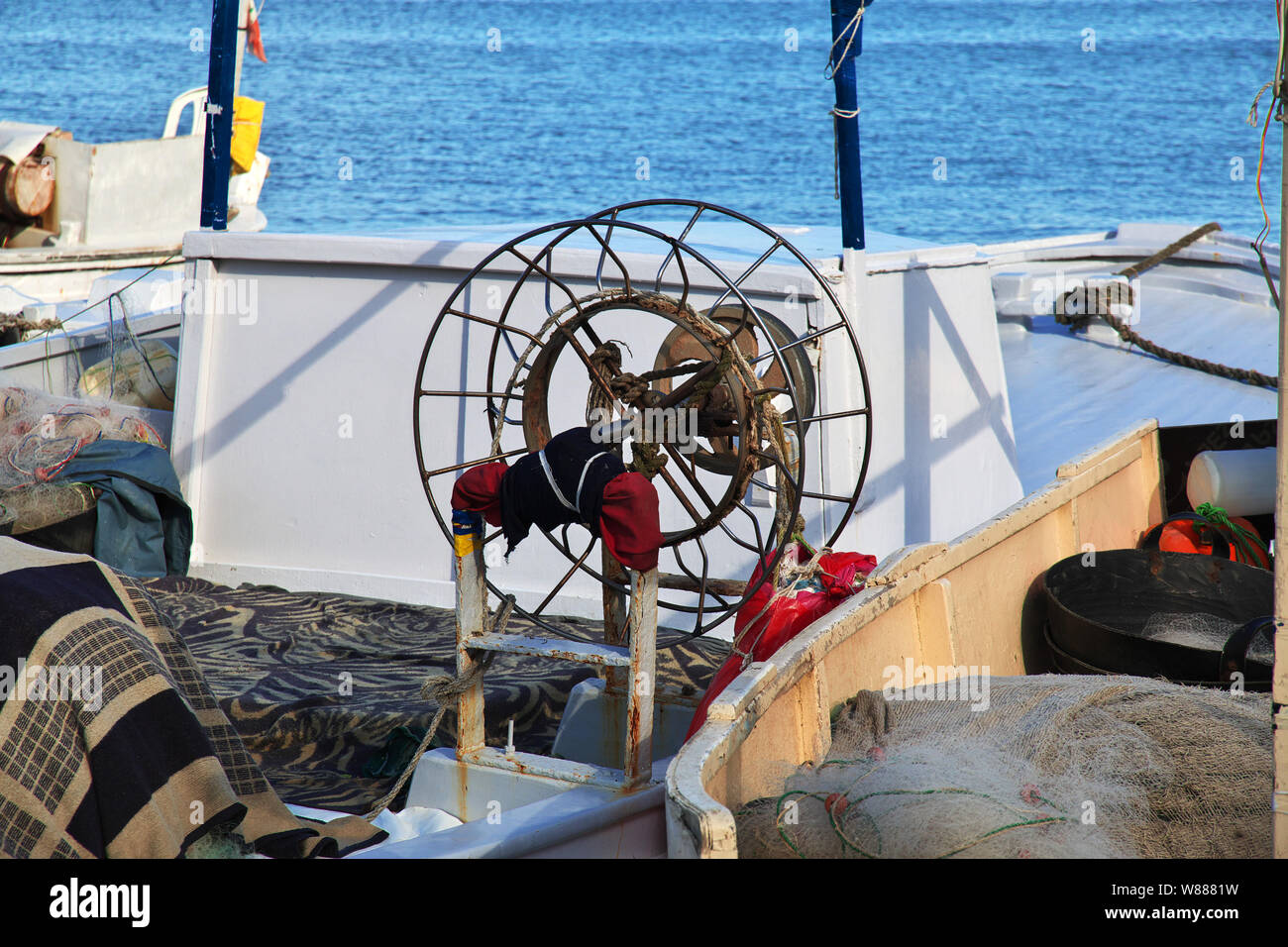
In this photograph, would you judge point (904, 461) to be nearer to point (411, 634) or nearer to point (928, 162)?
point (411, 634)

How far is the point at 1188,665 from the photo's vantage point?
3475mm

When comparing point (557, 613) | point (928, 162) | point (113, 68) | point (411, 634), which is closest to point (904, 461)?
point (557, 613)

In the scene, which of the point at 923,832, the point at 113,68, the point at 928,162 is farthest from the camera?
the point at 113,68

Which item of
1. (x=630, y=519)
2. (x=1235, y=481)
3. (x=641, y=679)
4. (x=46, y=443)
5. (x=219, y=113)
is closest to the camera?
(x=630, y=519)

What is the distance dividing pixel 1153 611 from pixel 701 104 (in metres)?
32.0

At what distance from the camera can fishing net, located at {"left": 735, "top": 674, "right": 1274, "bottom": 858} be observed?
225cm

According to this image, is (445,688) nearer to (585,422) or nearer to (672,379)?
(672,379)

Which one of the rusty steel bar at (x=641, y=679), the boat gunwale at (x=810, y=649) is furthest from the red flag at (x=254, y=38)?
the rusty steel bar at (x=641, y=679)

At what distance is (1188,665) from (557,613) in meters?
2.61

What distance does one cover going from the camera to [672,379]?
3.45 meters

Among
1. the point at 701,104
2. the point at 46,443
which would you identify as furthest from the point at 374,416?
the point at 701,104

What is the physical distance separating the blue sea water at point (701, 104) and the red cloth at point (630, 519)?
613 inches

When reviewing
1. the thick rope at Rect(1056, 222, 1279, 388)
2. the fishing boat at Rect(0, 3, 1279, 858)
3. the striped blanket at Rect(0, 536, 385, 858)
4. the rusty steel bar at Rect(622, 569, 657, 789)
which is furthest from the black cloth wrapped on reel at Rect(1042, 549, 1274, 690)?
the striped blanket at Rect(0, 536, 385, 858)

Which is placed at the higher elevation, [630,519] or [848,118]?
[848,118]
